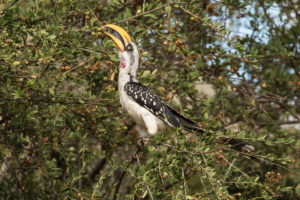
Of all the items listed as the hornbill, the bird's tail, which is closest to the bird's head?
the hornbill

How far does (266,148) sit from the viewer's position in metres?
5.05

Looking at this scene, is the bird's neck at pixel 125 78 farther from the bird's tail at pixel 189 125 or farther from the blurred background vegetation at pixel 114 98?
the bird's tail at pixel 189 125

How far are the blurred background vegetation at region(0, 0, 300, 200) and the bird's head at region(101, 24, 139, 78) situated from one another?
0.21 ft

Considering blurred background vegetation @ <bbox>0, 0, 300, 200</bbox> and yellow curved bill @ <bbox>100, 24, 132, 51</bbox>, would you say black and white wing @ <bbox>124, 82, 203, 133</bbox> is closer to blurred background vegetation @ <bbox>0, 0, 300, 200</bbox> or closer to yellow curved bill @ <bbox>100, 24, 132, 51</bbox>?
blurred background vegetation @ <bbox>0, 0, 300, 200</bbox>

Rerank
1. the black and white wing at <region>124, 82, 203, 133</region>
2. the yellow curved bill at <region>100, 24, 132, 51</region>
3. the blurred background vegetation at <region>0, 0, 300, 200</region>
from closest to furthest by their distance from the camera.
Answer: the blurred background vegetation at <region>0, 0, 300, 200</region> → the yellow curved bill at <region>100, 24, 132, 51</region> → the black and white wing at <region>124, 82, 203, 133</region>

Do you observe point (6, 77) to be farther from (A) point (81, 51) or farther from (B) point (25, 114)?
(A) point (81, 51)

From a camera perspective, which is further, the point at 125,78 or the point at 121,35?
the point at 125,78

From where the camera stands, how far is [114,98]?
370 cm

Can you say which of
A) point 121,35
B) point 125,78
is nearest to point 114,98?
point 125,78

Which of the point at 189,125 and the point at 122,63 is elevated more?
the point at 122,63

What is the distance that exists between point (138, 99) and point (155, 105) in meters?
0.15

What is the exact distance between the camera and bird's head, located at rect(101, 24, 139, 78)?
3.62 metres

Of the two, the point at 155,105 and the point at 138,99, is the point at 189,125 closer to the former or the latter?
the point at 155,105

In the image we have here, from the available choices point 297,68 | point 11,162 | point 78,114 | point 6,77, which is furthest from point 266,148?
point 6,77
